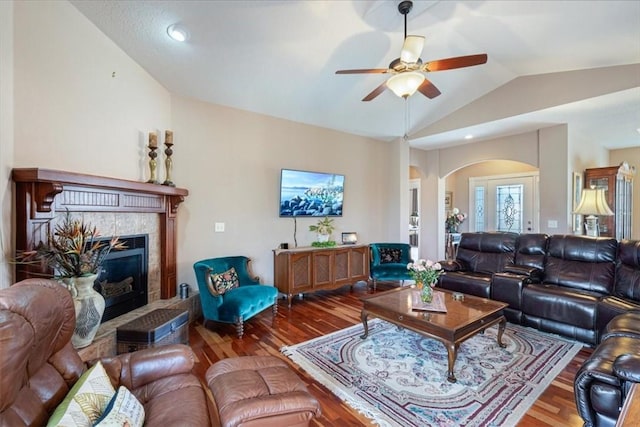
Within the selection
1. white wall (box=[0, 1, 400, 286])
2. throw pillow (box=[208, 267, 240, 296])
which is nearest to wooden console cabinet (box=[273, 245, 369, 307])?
white wall (box=[0, 1, 400, 286])

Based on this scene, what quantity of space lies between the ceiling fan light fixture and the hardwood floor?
107 inches

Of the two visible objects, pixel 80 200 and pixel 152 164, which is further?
pixel 152 164

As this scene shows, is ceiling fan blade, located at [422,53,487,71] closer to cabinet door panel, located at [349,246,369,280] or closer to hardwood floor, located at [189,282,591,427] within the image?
hardwood floor, located at [189,282,591,427]

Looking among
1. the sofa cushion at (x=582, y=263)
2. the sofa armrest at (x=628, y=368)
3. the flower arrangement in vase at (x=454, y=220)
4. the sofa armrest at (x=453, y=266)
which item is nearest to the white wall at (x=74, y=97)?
the sofa armrest at (x=628, y=368)

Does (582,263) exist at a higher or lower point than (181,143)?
lower

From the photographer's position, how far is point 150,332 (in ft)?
7.86

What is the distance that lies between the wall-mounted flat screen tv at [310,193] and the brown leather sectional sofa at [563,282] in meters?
2.15

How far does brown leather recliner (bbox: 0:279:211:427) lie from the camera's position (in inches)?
40.9

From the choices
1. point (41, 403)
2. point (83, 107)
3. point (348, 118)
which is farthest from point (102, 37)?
point (348, 118)

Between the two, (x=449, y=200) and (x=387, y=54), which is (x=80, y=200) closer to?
(x=387, y=54)

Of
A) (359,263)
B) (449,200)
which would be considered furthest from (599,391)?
(449,200)

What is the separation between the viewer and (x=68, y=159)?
2469 mm

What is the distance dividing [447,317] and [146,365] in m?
2.31

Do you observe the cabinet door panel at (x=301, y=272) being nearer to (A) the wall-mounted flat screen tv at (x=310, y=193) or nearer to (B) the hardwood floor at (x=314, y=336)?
(B) the hardwood floor at (x=314, y=336)
